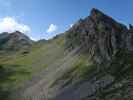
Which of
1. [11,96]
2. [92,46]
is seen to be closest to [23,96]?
[11,96]

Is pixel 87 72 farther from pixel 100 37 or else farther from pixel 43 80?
pixel 100 37

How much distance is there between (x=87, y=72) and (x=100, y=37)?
23705mm

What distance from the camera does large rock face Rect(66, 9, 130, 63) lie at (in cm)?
9175

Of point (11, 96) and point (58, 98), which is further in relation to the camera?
point (11, 96)

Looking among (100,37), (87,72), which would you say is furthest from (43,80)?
(100,37)

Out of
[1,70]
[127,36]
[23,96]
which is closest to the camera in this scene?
[23,96]

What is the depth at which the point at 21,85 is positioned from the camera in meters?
99.3

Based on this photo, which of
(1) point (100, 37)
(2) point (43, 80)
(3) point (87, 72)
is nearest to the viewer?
(3) point (87, 72)

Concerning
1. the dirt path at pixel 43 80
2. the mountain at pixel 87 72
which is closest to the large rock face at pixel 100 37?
the mountain at pixel 87 72

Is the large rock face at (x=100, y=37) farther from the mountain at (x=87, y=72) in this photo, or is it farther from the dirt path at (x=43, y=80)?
the dirt path at (x=43, y=80)

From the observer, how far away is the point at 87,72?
8331cm

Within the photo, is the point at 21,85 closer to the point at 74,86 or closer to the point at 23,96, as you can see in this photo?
the point at 23,96

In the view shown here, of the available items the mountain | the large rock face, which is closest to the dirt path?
the mountain

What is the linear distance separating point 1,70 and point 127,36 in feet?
254
